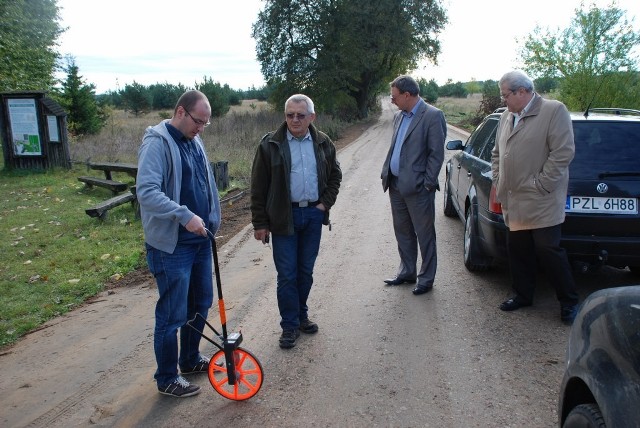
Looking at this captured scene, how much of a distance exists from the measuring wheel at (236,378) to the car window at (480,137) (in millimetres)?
4079

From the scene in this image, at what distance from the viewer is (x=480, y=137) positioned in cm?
675

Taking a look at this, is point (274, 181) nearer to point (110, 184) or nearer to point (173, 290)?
point (173, 290)

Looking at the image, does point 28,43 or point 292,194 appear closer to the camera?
point 292,194

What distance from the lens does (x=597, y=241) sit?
15.2 feet

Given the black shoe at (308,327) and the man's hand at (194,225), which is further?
the black shoe at (308,327)

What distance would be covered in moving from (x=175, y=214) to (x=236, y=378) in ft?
3.84

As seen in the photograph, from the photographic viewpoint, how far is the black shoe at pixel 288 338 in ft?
14.1

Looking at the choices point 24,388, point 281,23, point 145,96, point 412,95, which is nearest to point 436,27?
point 281,23

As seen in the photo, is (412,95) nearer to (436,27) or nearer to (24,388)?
(24,388)

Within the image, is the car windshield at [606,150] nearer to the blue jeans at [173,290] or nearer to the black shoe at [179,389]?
the blue jeans at [173,290]

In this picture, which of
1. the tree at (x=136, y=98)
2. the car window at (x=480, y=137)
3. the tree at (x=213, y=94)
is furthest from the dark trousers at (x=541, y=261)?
the tree at (x=136, y=98)

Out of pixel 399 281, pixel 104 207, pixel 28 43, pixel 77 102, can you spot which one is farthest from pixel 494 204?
pixel 28 43

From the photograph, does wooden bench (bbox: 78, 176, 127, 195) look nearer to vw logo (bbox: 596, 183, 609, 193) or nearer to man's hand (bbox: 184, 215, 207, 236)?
man's hand (bbox: 184, 215, 207, 236)

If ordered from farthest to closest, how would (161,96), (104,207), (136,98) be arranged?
1. (161,96)
2. (136,98)
3. (104,207)
